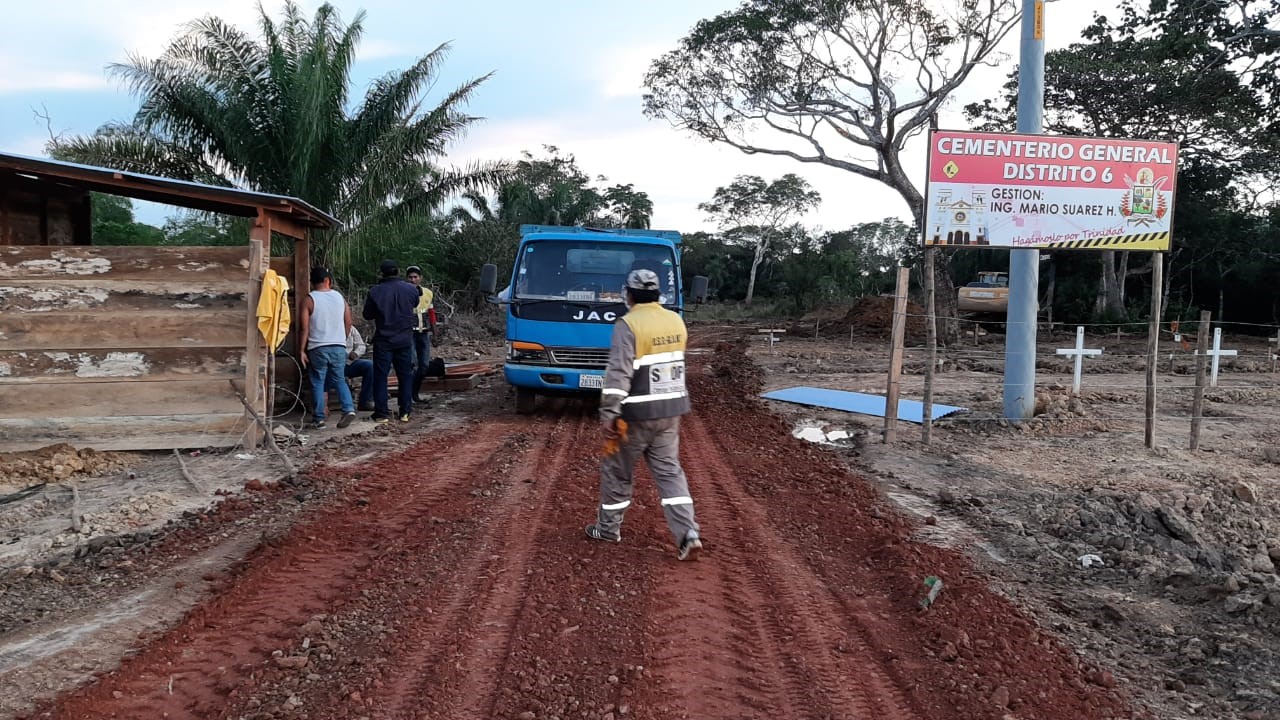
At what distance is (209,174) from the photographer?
17312 millimetres

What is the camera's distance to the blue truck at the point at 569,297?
10.5 meters

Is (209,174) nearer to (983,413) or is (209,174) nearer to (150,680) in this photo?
(983,413)

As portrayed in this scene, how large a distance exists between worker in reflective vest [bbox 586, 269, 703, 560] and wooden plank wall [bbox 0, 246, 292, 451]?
468 cm

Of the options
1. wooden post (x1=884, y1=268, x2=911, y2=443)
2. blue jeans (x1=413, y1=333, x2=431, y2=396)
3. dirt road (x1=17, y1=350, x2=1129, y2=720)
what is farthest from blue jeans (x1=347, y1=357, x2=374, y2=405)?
wooden post (x1=884, y1=268, x2=911, y2=443)

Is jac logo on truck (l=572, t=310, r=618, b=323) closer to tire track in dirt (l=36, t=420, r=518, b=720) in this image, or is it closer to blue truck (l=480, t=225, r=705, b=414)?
blue truck (l=480, t=225, r=705, b=414)

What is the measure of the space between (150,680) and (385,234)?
644 inches

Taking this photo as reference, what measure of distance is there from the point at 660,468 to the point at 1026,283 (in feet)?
23.4

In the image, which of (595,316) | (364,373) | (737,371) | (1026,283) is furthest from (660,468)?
(737,371)

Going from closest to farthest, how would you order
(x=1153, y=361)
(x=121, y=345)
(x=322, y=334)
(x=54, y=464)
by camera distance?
1. (x=54, y=464)
2. (x=121, y=345)
3. (x=1153, y=361)
4. (x=322, y=334)

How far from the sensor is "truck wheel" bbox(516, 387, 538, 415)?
36.5ft

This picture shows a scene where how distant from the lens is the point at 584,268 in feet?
36.5

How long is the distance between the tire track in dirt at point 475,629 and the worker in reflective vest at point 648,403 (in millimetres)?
794

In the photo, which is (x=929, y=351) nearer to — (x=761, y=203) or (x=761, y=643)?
(x=761, y=643)

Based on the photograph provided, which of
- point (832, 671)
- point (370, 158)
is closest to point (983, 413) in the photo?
point (832, 671)
